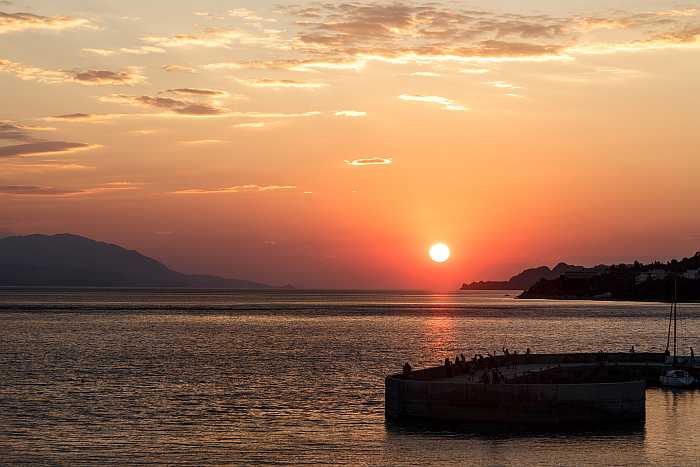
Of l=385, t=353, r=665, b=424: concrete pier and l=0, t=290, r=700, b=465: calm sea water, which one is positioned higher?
l=385, t=353, r=665, b=424: concrete pier

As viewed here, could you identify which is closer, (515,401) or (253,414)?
(515,401)

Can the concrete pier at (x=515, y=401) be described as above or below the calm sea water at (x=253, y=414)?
above

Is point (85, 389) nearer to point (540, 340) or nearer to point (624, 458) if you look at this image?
point (624, 458)

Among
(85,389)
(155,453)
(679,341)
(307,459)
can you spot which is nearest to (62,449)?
(155,453)

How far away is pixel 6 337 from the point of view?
14850cm

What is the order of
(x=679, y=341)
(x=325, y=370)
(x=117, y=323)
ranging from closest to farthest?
(x=325, y=370) → (x=679, y=341) → (x=117, y=323)

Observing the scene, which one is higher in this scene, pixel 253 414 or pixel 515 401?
pixel 515 401

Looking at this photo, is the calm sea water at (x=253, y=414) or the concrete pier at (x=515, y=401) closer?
the calm sea water at (x=253, y=414)

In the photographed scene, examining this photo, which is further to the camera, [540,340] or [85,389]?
[540,340]

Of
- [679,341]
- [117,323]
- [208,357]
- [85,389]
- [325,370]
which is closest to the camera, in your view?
[85,389]

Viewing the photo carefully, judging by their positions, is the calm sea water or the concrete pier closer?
the calm sea water

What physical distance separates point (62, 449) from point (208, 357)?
61548mm

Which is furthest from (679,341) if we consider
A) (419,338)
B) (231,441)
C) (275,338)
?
(231,441)

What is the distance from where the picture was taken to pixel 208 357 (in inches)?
4476
